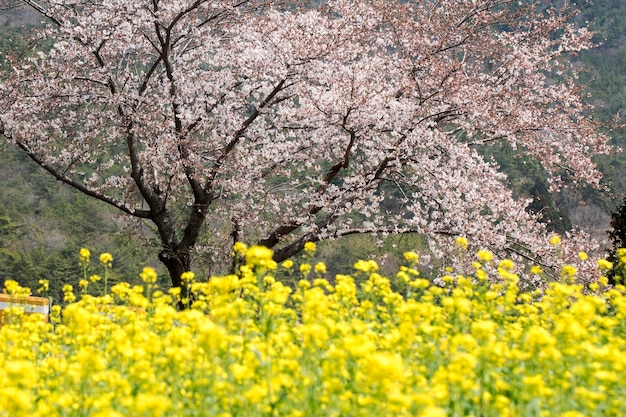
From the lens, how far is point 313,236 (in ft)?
32.9

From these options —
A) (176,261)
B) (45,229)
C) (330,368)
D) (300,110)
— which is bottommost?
(330,368)

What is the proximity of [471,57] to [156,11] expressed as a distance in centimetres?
476

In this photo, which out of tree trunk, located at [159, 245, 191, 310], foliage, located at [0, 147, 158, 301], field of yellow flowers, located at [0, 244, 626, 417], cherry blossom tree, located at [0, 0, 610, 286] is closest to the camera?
field of yellow flowers, located at [0, 244, 626, 417]

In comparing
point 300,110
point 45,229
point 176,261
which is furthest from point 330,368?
point 45,229

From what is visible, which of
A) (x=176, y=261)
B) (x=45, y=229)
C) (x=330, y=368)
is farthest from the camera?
(x=45, y=229)

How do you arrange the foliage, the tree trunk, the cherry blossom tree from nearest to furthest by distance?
the cherry blossom tree → the tree trunk → the foliage

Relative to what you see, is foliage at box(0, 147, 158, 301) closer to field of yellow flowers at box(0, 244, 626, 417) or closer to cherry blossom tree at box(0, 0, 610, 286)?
cherry blossom tree at box(0, 0, 610, 286)

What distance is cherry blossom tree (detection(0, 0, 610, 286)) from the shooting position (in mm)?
9094

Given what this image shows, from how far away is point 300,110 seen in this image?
934 cm

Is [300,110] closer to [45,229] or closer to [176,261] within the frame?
[176,261]

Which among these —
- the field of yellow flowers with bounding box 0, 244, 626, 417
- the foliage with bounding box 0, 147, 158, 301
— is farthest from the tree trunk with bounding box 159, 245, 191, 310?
the foliage with bounding box 0, 147, 158, 301

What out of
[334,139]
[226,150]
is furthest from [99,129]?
[334,139]

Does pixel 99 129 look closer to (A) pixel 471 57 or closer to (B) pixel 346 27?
(B) pixel 346 27

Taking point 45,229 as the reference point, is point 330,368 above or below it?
below
